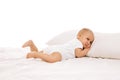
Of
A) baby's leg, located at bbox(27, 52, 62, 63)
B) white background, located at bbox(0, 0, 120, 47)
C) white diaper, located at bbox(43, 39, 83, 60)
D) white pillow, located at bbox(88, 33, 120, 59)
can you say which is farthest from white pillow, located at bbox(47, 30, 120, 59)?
white background, located at bbox(0, 0, 120, 47)

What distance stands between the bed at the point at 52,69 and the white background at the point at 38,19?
1.03 meters

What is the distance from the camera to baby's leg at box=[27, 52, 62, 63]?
192cm

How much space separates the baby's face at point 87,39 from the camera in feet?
7.45

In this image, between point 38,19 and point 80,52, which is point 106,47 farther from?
point 38,19

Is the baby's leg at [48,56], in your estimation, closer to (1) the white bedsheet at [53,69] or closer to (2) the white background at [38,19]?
(1) the white bedsheet at [53,69]

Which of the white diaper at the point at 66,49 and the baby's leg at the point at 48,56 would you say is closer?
the baby's leg at the point at 48,56

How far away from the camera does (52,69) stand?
168cm

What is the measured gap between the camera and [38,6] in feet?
10.2

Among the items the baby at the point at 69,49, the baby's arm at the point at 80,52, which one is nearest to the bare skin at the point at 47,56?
the baby at the point at 69,49

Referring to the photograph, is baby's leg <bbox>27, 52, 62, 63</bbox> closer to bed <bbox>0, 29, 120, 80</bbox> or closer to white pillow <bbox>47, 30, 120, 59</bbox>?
bed <bbox>0, 29, 120, 80</bbox>

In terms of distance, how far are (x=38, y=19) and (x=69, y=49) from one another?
3.39 ft

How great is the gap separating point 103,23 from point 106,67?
1.12m

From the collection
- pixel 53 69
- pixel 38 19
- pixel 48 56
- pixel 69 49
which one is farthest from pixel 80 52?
pixel 38 19

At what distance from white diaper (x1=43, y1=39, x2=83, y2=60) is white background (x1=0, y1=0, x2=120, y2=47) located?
2.45 ft
